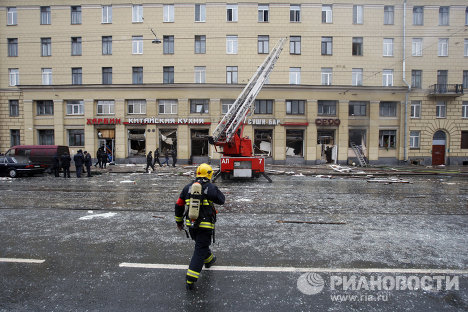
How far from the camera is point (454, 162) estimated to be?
26734mm

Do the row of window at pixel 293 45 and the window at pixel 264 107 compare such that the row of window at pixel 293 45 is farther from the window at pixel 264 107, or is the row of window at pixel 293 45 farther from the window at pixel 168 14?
→ the window at pixel 264 107

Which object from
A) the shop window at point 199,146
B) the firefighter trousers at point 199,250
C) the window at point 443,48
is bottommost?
the firefighter trousers at point 199,250

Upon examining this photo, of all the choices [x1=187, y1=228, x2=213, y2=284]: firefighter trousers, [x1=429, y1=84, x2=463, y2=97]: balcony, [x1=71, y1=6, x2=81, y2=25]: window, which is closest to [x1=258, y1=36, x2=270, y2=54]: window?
[x1=429, y1=84, x2=463, y2=97]: balcony

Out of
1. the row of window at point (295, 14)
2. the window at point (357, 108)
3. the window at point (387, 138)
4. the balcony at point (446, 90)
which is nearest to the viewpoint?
the balcony at point (446, 90)

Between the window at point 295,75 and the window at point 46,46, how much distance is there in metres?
24.5

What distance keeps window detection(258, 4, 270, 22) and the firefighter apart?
1030 inches

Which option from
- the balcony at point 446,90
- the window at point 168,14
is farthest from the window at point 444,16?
the window at point 168,14

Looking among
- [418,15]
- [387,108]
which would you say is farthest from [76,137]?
[418,15]

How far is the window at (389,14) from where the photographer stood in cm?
2575

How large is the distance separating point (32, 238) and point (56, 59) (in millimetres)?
27536

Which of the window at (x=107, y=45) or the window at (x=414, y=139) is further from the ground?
the window at (x=107, y=45)

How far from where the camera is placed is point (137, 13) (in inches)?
1034

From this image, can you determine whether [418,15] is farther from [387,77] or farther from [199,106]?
[199,106]

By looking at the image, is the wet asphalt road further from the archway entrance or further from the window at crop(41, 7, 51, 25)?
the window at crop(41, 7, 51, 25)
